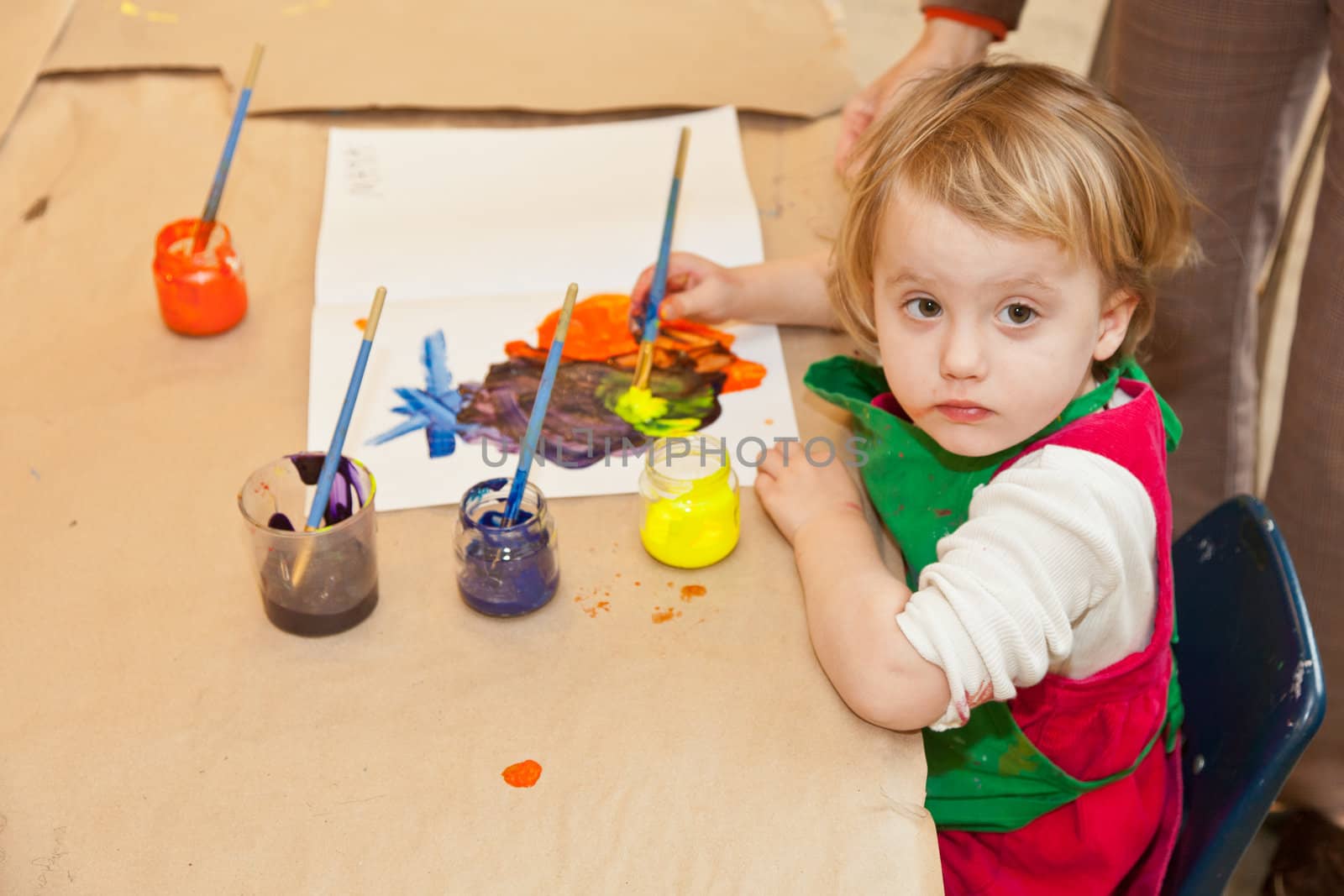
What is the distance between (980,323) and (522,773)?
1.32 feet

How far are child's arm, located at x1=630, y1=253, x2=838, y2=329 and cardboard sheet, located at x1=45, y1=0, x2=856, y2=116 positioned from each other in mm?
370

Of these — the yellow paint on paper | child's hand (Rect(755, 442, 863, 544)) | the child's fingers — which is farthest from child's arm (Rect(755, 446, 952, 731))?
the child's fingers

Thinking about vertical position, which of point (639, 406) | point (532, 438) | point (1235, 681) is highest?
point (532, 438)

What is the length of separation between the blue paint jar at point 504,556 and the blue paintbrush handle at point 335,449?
0.09m

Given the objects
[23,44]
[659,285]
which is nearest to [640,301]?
[659,285]

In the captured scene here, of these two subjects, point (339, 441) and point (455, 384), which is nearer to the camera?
point (339, 441)

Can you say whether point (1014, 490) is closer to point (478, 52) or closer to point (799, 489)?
point (799, 489)

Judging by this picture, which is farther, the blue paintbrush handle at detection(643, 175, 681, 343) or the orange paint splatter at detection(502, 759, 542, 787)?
the blue paintbrush handle at detection(643, 175, 681, 343)

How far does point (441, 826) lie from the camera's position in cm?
68

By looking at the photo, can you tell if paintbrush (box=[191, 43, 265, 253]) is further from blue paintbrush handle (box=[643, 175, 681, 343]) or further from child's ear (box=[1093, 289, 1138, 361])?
child's ear (box=[1093, 289, 1138, 361])

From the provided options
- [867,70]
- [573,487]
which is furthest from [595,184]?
[867,70]

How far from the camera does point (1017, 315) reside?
82 cm

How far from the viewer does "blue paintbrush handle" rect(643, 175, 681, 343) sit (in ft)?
3.48

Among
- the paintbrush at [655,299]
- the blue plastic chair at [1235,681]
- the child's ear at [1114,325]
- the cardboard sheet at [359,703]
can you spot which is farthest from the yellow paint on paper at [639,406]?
the blue plastic chair at [1235,681]
